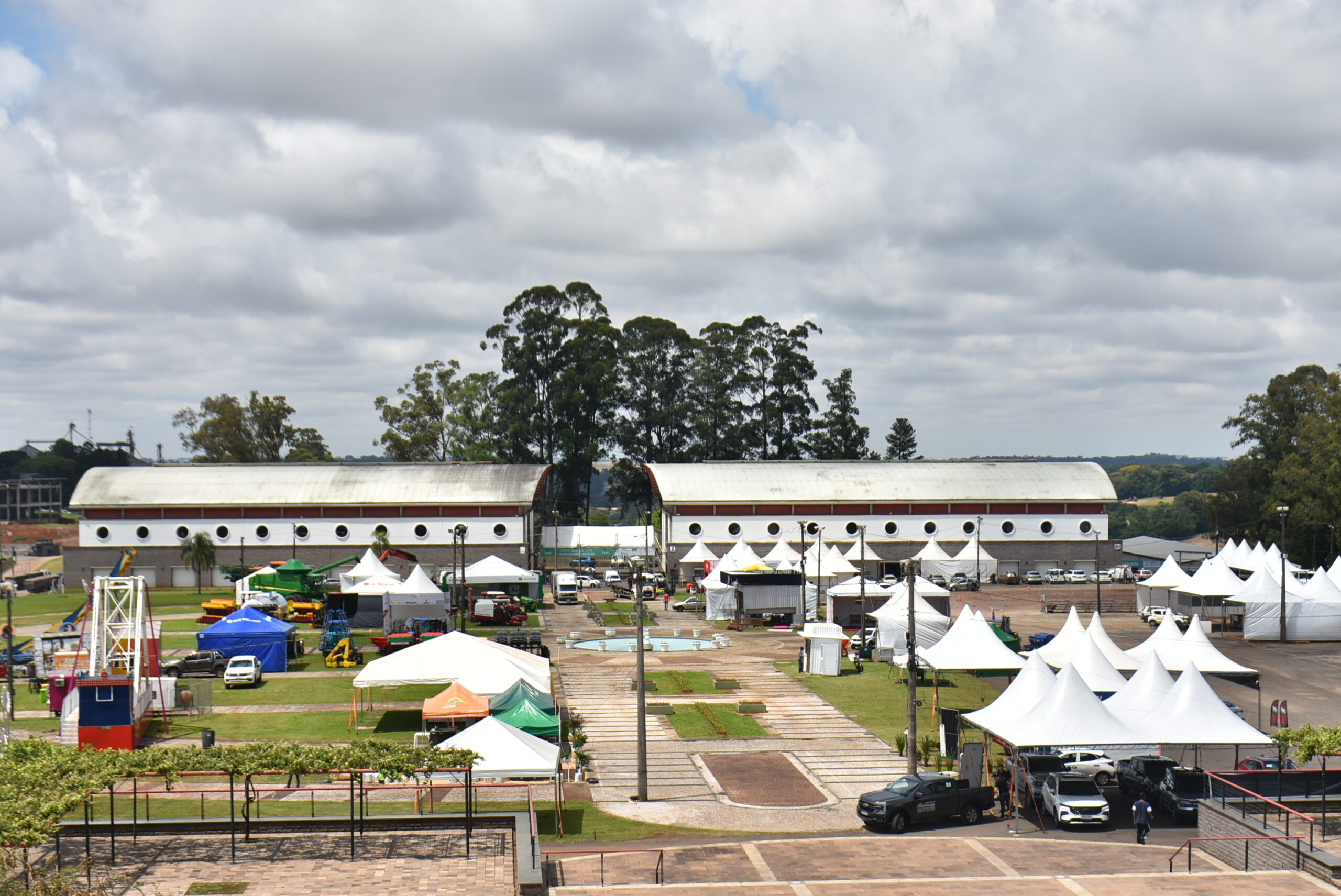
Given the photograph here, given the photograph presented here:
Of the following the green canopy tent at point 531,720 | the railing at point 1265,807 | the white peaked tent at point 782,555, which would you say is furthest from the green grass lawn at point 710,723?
the white peaked tent at point 782,555

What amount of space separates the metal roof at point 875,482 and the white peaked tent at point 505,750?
57.3 meters

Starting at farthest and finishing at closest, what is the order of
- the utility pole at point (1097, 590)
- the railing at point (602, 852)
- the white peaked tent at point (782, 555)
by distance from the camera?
the white peaked tent at point (782, 555) → the utility pole at point (1097, 590) → the railing at point (602, 852)

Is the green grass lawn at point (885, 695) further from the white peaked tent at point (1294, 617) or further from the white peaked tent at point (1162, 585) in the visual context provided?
the white peaked tent at point (1162, 585)

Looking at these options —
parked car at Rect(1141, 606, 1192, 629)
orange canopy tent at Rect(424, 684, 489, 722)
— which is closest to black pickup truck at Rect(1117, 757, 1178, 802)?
orange canopy tent at Rect(424, 684, 489, 722)

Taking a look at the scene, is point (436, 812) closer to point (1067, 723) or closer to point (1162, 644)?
point (1067, 723)

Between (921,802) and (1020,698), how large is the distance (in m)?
6.18

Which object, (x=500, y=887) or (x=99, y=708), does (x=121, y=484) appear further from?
(x=500, y=887)

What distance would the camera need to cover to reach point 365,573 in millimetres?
63531

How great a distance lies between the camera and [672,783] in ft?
102

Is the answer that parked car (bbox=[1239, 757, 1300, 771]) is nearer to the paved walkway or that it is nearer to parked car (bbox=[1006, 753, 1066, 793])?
parked car (bbox=[1006, 753, 1066, 793])

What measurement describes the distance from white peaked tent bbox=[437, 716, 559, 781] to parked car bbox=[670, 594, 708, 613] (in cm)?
4192

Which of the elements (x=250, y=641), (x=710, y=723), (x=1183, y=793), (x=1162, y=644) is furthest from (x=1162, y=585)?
(x=250, y=641)

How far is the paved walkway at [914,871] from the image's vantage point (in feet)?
70.6

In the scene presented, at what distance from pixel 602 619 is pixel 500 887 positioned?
45.6m
